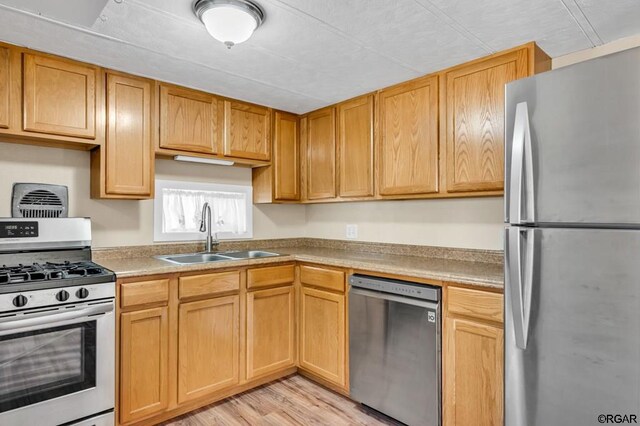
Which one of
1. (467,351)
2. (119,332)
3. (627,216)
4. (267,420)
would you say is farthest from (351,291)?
(627,216)

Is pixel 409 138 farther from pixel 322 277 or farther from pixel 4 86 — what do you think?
pixel 4 86

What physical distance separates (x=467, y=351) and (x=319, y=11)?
1815 millimetres

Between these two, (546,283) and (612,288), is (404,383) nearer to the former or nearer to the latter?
(546,283)

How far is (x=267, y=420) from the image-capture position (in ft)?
7.59

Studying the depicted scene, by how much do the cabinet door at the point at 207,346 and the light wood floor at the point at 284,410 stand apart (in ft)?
0.42

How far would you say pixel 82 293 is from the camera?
1.91m

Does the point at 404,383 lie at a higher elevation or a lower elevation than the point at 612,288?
lower

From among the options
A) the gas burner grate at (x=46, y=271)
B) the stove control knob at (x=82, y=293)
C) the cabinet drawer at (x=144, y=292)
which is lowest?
the cabinet drawer at (x=144, y=292)

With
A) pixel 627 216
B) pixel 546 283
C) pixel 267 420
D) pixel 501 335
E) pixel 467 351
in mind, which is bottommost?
pixel 267 420

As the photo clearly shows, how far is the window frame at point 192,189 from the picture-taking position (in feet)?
9.36

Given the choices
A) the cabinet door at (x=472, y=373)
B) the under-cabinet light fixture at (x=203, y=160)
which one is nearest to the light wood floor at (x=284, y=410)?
the cabinet door at (x=472, y=373)

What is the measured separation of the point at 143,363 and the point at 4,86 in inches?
68.0

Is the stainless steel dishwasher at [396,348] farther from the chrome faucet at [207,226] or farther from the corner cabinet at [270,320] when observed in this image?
the chrome faucet at [207,226]

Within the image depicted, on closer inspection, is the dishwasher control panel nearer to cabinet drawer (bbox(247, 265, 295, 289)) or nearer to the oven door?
cabinet drawer (bbox(247, 265, 295, 289))
